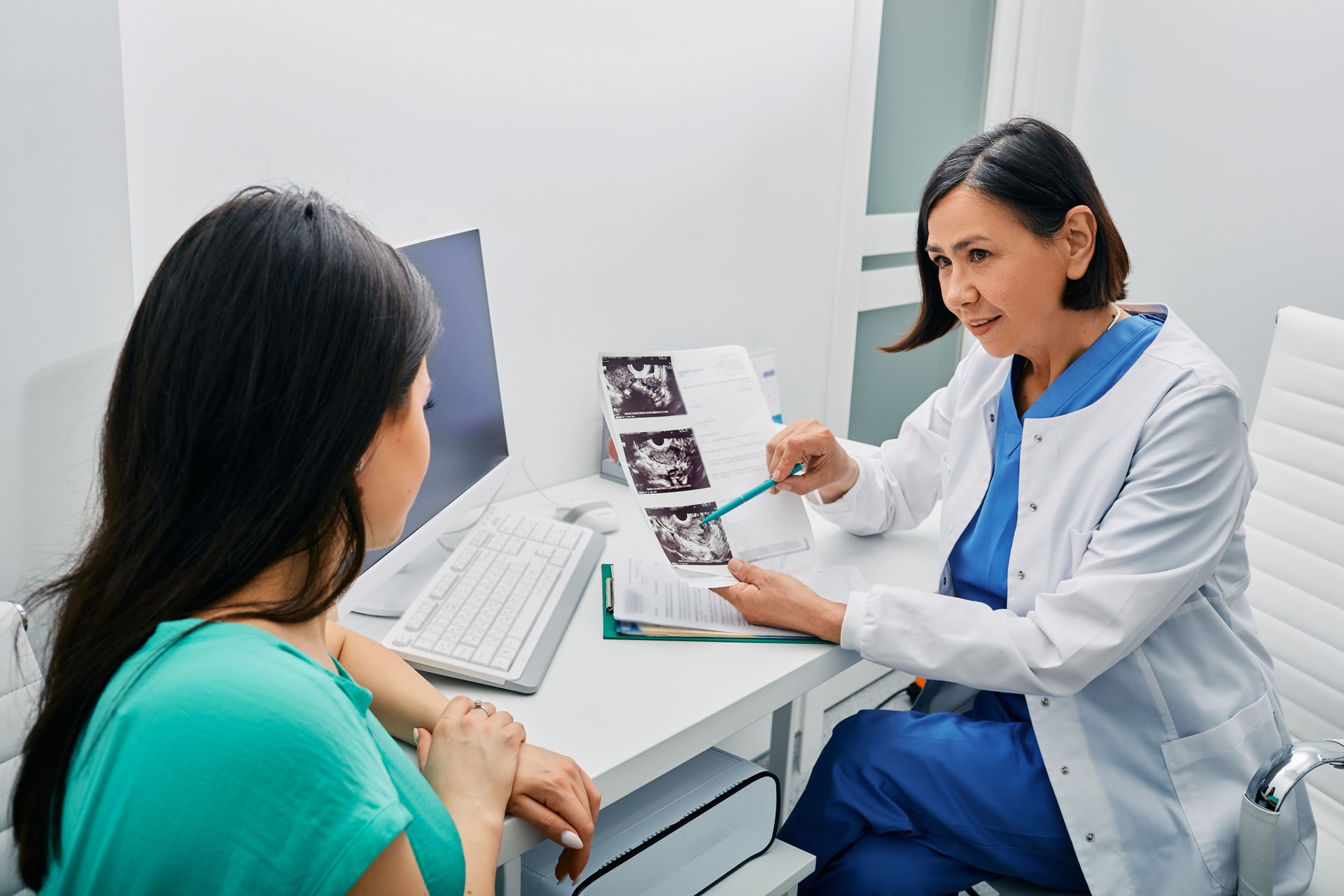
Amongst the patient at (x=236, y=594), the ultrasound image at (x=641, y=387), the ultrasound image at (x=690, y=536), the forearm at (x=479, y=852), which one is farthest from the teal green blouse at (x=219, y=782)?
the ultrasound image at (x=641, y=387)

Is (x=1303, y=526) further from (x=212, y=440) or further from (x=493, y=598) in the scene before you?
(x=212, y=440)

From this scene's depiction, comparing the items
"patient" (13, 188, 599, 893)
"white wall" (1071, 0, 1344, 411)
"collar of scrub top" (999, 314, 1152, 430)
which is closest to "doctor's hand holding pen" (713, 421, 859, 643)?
"collar of scrub top" (999, 314, 1152, 430)

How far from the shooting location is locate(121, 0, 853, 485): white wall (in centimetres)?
120

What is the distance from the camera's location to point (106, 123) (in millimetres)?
1027

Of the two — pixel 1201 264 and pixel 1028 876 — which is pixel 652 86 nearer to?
pixel 1028 876

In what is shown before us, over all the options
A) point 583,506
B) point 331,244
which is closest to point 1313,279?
point 583,506

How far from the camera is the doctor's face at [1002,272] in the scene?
4.06ft

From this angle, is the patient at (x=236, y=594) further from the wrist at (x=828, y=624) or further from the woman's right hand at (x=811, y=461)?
the woman's right hand at (x=811, y=461)

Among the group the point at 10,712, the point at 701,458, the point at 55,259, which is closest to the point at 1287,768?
the point at 701,458

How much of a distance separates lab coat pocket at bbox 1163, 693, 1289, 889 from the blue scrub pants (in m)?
0.14

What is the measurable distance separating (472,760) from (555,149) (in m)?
1.04

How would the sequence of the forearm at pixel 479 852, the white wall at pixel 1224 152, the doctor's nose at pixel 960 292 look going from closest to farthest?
the forearm at pixel 479 852, the doctor's nose at pixel 960 292, the white wall at pixel 1224 152

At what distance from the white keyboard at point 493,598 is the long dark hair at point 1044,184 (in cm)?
71

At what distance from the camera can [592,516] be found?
1.51 m
